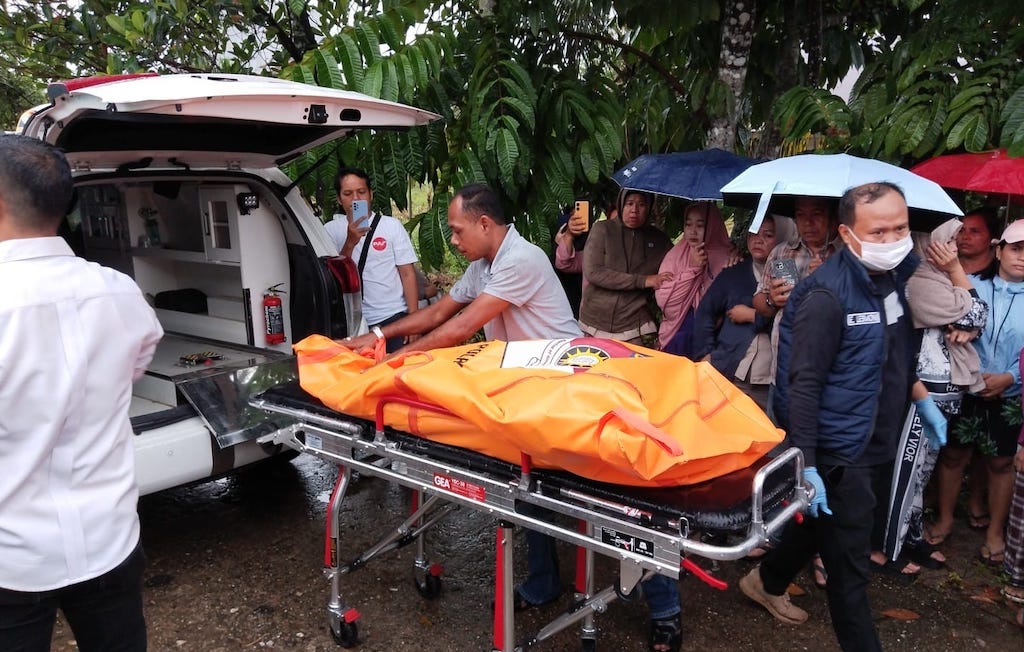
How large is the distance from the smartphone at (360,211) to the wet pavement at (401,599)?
166 centimetres

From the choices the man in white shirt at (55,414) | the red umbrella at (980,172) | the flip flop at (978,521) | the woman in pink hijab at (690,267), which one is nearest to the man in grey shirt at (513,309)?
the woman in pink hijab at (690,267)

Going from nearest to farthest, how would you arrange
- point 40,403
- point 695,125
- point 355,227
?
1. point 40,403
2. point 355,227
3. point 695,125

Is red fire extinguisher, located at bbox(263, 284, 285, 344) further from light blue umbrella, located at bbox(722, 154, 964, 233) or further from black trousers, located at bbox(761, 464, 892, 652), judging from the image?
black trousers, located at bbox(761, 464, 892, 652)

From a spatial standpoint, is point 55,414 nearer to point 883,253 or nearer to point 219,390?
point 219,390

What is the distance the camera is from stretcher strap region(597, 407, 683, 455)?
6.14 feet

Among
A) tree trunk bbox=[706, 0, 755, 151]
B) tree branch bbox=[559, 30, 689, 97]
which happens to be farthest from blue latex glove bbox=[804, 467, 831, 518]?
tree branch bbox=[559, 30, 689, 97]

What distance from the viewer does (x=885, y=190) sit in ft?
7.90

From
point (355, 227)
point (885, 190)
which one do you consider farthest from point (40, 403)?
point (355, 227)

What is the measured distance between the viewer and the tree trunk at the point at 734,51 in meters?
4.51

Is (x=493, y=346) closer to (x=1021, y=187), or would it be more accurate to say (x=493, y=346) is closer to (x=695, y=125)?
(x=1021, y=187)

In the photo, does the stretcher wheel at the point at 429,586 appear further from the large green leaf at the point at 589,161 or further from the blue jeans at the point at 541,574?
the large green leaf at the point at 589,161

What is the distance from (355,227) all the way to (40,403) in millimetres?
3087

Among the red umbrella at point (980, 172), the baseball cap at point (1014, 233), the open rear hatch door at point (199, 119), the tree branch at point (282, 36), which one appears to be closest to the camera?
the open rear hatch door at point (199, 119)

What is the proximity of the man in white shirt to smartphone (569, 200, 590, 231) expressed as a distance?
357cm
